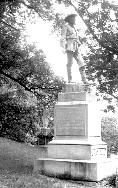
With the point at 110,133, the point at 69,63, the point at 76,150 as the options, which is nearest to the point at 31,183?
the point at 76,150

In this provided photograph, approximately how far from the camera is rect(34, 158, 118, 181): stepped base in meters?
10.0

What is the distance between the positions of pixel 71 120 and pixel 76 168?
5.58ft

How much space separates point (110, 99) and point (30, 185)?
12.0ft

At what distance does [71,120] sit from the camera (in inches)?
443

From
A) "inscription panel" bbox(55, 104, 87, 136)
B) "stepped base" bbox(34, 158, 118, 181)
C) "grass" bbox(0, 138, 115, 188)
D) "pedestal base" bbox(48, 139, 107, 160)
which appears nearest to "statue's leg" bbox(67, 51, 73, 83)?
"inscription panel" bbox(55, 104, 87, 136)

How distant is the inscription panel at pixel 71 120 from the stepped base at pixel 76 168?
1.06m

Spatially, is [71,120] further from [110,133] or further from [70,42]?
[110,133]

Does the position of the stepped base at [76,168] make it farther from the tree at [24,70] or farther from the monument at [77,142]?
the tree at [24,70]

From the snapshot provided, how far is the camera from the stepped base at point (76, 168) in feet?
32.8

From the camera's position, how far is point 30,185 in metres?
8.35

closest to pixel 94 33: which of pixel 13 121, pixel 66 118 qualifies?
pixel 66 118

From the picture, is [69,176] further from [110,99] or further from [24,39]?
[24,39]

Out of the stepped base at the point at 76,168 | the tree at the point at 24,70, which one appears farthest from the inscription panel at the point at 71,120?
the tree at the point at 24,70

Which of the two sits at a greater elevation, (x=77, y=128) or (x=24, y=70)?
(x=24, y=70)
